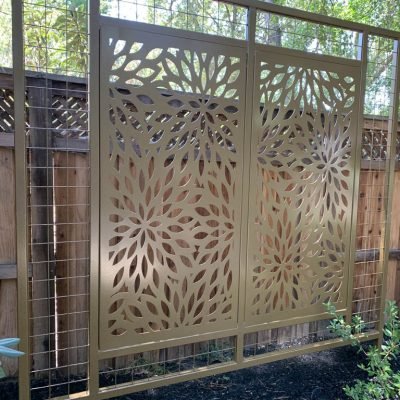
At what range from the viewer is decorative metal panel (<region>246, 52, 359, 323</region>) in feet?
7.04

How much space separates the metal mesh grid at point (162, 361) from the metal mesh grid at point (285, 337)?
0.19 metres

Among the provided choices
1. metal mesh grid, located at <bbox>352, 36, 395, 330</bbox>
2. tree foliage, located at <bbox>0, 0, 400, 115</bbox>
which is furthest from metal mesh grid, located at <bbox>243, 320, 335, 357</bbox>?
tree foliage, located at <bbox>0, 0, 400, 115</bbox>

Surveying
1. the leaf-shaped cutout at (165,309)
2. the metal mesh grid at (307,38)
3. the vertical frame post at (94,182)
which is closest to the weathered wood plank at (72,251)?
the vertical frame post at (94,182)

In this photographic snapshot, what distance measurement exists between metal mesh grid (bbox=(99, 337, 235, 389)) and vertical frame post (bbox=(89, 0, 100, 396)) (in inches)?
11.2

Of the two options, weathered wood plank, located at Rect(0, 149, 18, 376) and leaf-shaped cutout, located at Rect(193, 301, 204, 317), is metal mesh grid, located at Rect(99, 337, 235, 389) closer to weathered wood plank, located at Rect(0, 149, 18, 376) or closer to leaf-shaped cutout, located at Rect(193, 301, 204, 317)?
leaf-shaped cutout, located at Rect(193, 301, 204, 317)

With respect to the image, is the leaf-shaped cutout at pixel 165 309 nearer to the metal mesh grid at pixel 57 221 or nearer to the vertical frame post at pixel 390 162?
the metal mesh grid at pixel 57 221

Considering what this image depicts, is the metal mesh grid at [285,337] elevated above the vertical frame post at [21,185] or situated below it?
below

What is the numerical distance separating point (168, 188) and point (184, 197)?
141mm

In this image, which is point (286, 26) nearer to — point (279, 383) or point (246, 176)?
point (246, 176)

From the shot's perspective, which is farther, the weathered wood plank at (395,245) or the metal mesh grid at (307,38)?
the metal mesh grid at (307,38)

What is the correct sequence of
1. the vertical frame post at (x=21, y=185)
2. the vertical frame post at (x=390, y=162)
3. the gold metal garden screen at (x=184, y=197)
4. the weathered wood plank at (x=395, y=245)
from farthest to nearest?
the weathered wood plank at (x=395, y=245) < the vertical frame post at (x=390, y=162) < the gold metal garden screen at (x=184, y=197) < the vertical frame post at (x=21, y=185)

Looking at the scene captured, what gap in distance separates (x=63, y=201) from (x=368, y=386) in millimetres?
1688

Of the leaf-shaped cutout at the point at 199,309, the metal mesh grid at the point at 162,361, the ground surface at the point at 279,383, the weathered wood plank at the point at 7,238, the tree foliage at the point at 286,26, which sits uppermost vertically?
the tree foliage at the point at 286,26

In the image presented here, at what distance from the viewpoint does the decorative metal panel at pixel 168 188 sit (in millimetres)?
1830
